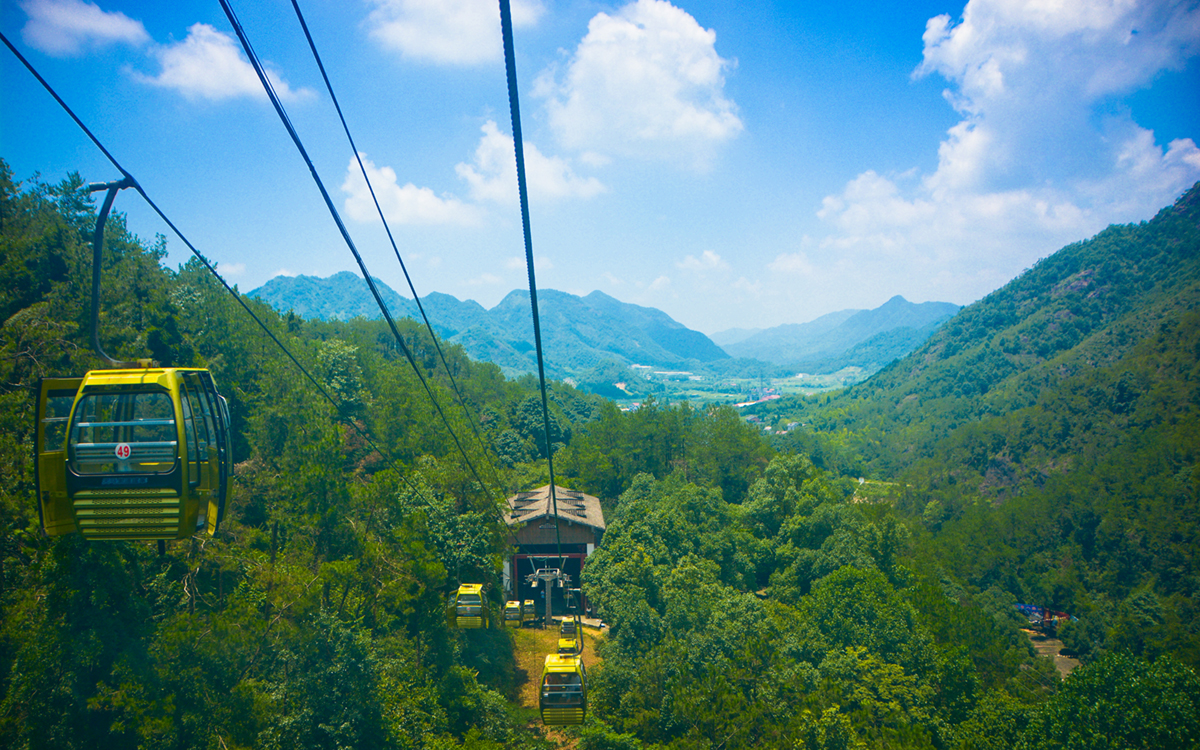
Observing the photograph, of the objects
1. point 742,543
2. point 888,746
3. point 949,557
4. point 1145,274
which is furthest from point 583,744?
point 1145,274

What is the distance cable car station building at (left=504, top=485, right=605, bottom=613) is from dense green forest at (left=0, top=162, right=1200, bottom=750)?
390 cm

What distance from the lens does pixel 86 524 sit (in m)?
9.12

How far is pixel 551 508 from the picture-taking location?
41312 mm

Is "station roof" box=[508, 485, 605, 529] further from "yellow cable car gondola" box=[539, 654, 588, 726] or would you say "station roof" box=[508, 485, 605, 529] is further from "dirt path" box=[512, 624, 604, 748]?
"yellow cable car gondola" box=[539, 654, 588, 726]

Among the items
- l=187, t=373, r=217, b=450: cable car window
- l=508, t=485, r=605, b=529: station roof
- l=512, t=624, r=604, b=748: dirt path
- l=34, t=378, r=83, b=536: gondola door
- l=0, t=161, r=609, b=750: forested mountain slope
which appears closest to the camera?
l=34, t=378, r=83, b=536: gondola door

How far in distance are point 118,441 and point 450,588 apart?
75.6 feet

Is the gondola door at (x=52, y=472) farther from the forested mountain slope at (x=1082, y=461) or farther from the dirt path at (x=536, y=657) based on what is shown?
the forested mountain slope at (x=1082, y=461)

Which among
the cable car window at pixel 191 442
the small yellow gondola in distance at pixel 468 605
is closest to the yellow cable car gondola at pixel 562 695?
the small yellow gondola in distance at pixel 468 605

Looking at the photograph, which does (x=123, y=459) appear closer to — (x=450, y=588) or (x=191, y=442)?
(x=191, y=442)

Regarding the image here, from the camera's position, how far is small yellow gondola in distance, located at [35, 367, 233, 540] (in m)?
8.89

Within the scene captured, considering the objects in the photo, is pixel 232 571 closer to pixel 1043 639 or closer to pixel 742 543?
pixel 742 543

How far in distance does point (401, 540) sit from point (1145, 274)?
746ft

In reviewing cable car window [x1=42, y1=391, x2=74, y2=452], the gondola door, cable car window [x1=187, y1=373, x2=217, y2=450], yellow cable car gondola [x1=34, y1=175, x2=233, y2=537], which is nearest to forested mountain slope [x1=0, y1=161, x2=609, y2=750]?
cable car window [x1=42, y1=391, x2=74, y2=452]

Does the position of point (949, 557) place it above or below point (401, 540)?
below
